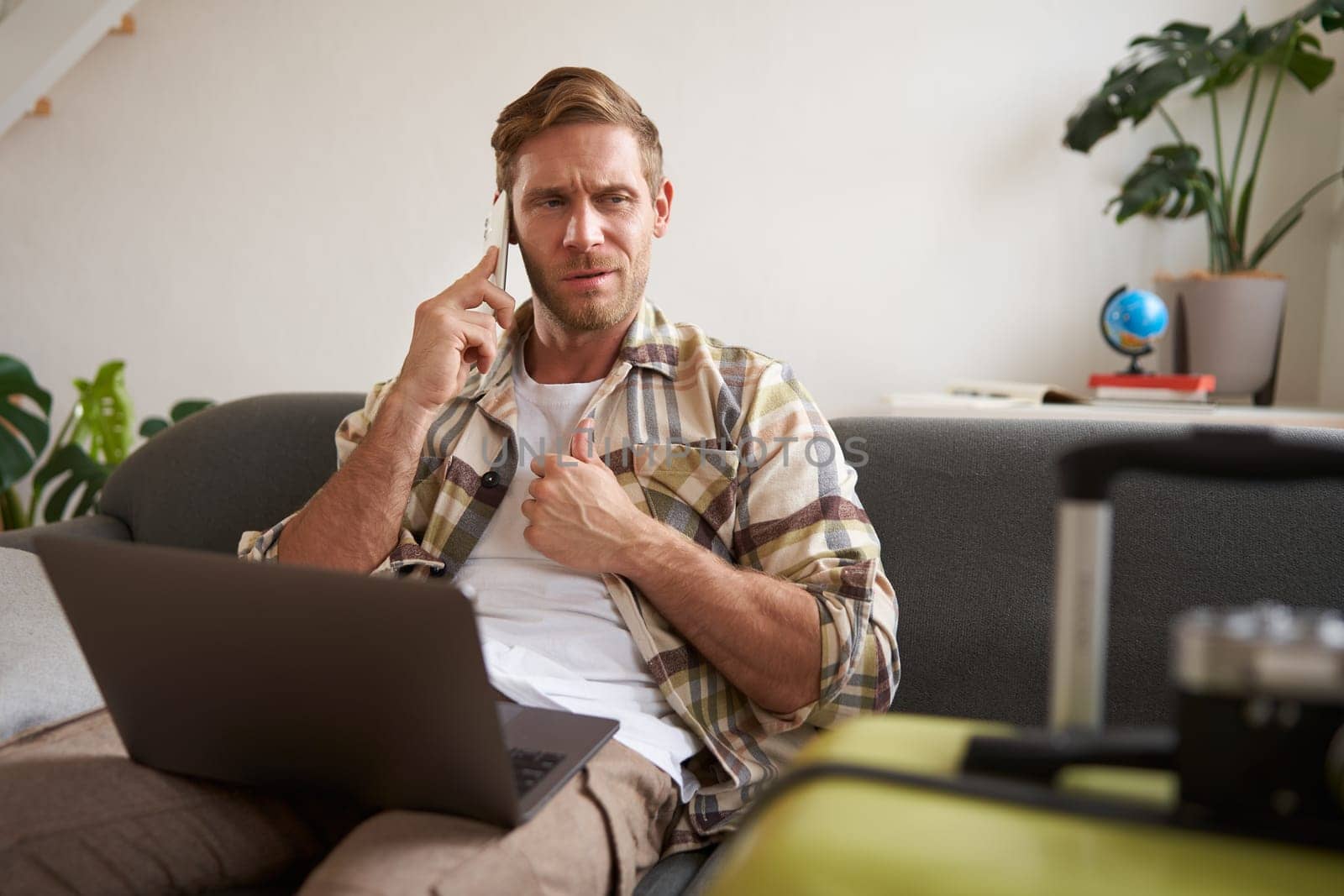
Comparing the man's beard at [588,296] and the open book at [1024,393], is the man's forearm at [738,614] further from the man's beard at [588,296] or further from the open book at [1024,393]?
the open book at [1024,393]

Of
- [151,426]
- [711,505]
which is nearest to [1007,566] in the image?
[711,505]

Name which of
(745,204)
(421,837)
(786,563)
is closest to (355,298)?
(745,204)

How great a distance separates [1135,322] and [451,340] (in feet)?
4.14

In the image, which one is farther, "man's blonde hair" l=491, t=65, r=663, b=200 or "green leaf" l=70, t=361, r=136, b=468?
"green leaf" l=70, t=361, r=136, b=468

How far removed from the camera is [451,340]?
140cm

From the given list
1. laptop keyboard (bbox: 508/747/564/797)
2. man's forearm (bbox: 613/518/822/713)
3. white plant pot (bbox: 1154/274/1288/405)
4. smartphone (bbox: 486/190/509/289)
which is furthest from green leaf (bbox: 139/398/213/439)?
white plant pot (bbox: 1154/274/1288/405)

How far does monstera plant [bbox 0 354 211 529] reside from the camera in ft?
8.44

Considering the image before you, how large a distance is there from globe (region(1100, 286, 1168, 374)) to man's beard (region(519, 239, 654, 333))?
3.23ft

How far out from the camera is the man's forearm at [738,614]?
45.5 inches

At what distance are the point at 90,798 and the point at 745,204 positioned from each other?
189 cm

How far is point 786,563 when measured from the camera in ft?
4.09

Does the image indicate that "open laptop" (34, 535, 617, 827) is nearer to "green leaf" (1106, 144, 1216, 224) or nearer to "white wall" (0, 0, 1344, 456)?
"green leaf" (1106, 144, 1216, 224)

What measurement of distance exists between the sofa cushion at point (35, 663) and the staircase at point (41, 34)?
5.70 ft

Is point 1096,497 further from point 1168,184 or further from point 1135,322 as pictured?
point 1168,184
